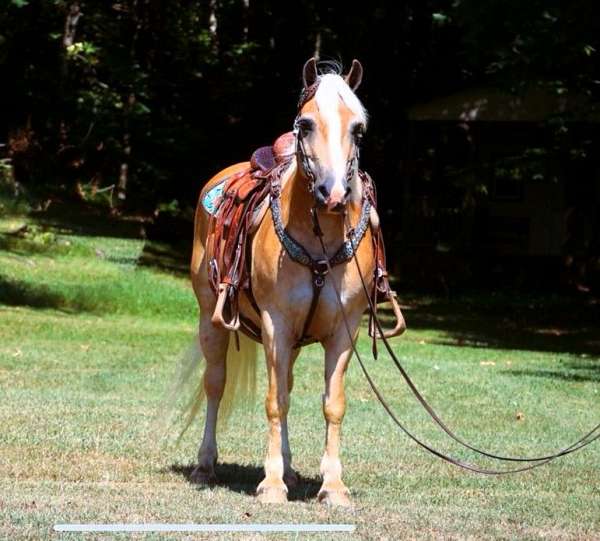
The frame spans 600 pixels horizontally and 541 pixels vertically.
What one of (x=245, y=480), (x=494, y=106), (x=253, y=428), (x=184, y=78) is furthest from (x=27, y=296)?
(x=245, y=480)

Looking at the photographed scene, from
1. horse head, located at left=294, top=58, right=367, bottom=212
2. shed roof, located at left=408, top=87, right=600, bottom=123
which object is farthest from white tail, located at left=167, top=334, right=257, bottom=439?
shed roof, located at left=408, top=87, right=600, bottom=123

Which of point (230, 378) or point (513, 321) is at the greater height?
point (230, 378)

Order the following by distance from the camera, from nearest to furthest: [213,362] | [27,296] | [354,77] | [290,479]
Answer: [354,77]
[290,479]
[213,362]
[27,296]

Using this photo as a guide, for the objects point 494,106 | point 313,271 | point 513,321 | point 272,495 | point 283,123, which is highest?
point 494,106

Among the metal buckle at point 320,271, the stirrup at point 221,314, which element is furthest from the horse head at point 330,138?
the stirrup at point 221,314

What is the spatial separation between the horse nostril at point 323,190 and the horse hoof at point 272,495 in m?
1.69

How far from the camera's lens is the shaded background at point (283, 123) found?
28672 mm

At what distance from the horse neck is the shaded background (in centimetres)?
1790

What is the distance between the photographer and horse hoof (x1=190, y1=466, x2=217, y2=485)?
8508 mm

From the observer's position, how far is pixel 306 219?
25.3ft

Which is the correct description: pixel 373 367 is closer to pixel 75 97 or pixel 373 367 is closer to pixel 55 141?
pixel 75 97

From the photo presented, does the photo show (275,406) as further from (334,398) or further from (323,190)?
(323,190)

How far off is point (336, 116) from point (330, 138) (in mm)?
164

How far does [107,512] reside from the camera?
→ 6844 mm
